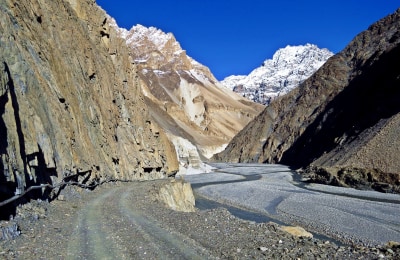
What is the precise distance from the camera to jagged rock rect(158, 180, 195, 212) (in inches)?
1010

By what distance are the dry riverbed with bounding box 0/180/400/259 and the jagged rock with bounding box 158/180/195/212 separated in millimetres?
9578

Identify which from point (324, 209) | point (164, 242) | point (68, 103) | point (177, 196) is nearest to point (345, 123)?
point (324, 209)

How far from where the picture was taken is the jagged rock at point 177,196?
25.7 meters

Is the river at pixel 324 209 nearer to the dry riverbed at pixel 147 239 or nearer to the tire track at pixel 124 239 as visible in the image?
the dry riverbed at pixel 147 239

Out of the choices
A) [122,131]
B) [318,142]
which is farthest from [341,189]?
[318,142]

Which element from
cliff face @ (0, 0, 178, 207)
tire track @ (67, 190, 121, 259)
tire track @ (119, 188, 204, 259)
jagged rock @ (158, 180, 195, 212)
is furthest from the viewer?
jagged rock @ (158, 180, 195, 212)

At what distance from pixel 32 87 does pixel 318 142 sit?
8228cm

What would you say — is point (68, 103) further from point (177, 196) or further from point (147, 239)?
point (147, 239)

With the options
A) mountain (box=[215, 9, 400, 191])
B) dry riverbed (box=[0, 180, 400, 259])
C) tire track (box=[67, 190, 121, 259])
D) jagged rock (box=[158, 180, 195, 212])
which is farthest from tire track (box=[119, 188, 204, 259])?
mountain (box=[215, 9, 400, 191])

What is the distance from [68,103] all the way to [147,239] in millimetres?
15452

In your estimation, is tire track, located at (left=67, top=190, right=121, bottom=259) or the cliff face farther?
the cliff face

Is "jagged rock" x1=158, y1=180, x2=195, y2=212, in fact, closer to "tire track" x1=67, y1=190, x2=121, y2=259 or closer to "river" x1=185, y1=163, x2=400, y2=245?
"river" x1=185, y1=163, x2=400, y2=245

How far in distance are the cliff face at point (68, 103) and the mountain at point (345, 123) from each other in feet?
91.2

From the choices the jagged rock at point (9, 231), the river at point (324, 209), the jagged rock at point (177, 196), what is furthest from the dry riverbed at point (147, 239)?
the river at point (324, 209)
